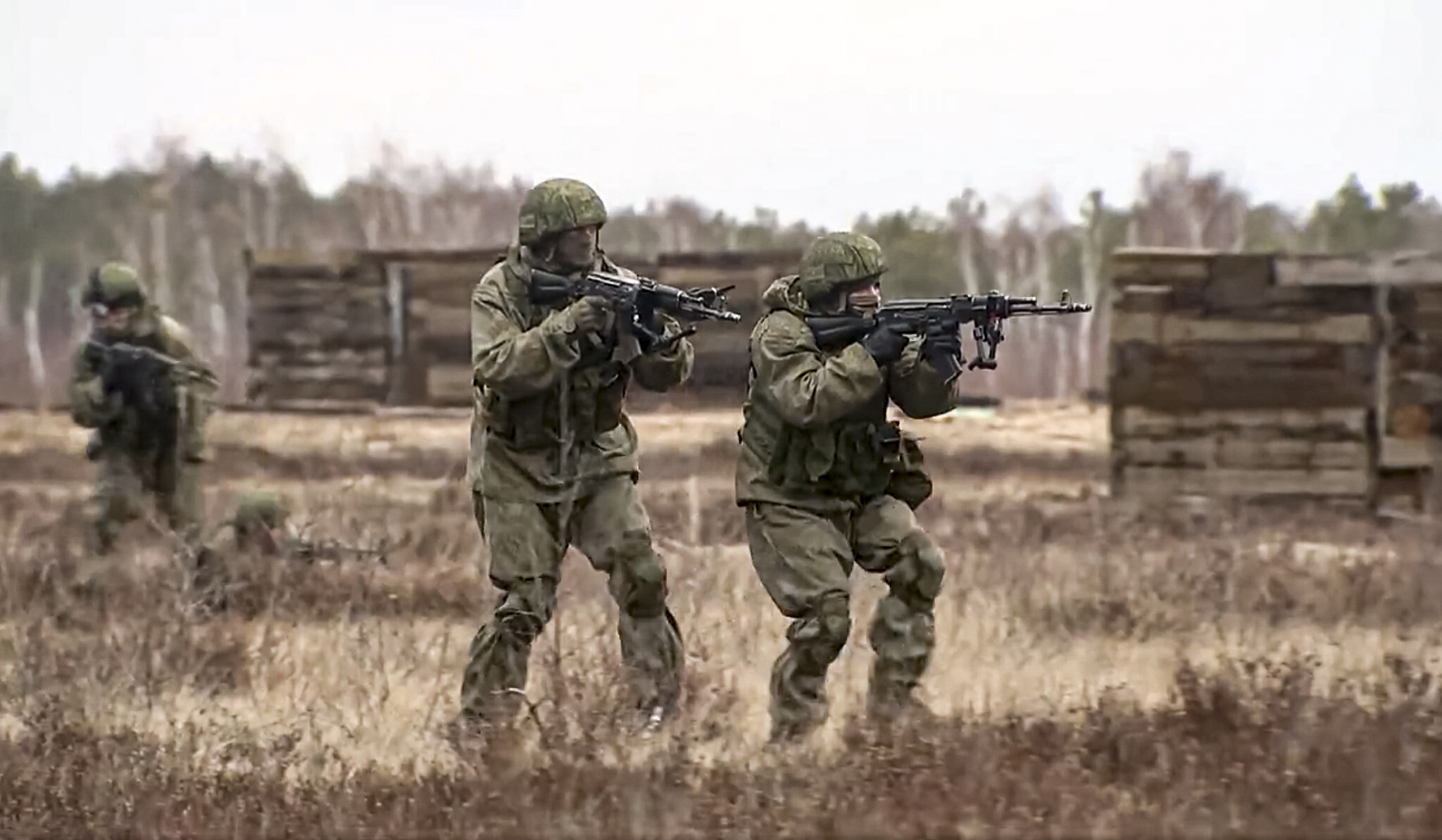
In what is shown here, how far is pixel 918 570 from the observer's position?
664 centimetres

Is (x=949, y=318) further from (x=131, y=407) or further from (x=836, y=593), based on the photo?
(x=131, y=407)

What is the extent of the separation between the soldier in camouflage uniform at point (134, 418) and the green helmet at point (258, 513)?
0.36 metres

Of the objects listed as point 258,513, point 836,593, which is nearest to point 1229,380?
point 258,513

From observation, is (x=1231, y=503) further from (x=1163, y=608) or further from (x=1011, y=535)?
(x=1163, y=608)

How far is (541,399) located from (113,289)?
168 inches

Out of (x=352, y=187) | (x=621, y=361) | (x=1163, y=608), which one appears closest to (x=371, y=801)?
(x=621, y=361)

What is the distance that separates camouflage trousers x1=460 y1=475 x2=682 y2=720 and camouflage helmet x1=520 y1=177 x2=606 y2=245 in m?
0.94

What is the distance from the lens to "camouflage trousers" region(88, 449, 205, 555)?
10.2 m

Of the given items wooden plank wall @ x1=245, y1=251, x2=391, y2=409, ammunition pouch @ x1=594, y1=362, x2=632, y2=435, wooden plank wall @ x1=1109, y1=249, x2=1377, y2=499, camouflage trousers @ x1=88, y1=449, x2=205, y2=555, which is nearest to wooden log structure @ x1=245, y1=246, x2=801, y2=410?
wooden plank wall @ x1=245, y1=251, x2=391, y2=409

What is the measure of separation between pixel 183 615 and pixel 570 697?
254 cm

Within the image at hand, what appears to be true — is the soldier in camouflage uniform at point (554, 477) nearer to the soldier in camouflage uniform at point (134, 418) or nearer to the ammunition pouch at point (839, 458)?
the ammunition pouch at point (839, 458)

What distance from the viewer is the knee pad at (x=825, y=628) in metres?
6.48

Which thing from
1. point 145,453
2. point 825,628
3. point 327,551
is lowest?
point 327,551

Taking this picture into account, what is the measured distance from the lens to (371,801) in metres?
5.75
